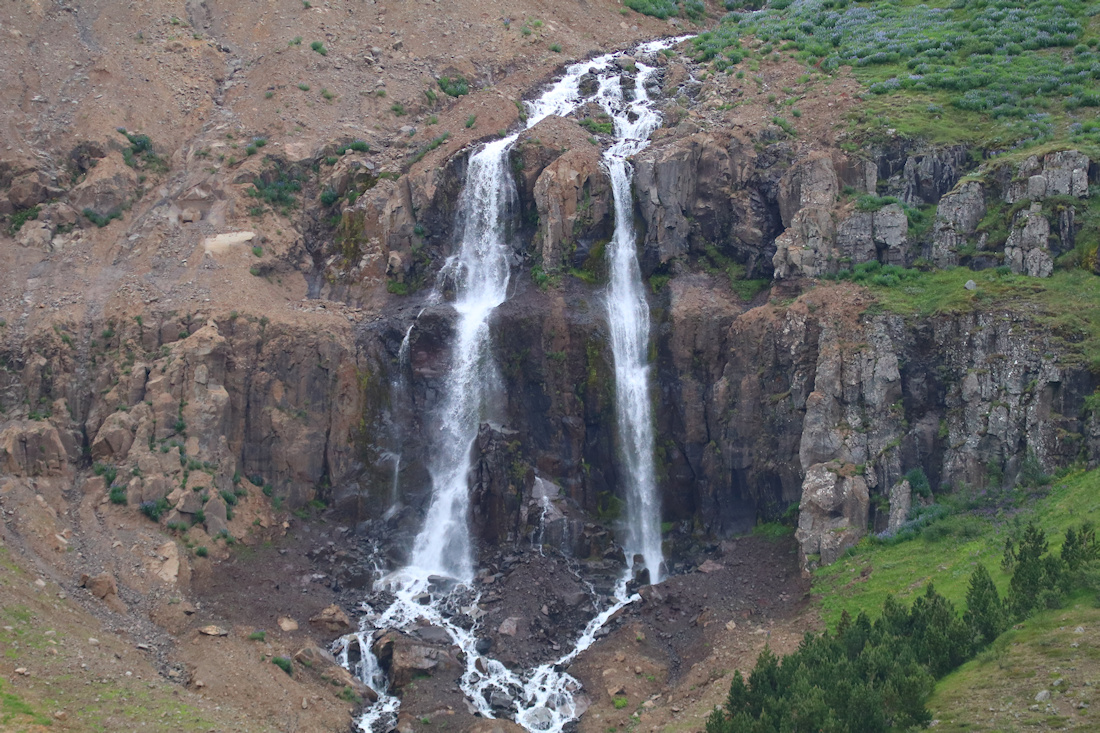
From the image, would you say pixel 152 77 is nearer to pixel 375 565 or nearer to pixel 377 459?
pixel 377 459

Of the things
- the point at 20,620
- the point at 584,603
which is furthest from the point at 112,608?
the point at 584,603

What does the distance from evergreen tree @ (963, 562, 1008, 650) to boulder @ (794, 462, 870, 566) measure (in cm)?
978

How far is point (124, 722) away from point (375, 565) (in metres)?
15.6

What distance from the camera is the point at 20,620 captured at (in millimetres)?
36281

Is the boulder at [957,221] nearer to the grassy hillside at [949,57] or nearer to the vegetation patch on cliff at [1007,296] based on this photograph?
the vegetation patch on cliff at [1007,296]

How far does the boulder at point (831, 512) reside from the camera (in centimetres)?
4344

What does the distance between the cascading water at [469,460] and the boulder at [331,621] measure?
638 mm

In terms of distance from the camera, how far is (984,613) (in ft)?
106

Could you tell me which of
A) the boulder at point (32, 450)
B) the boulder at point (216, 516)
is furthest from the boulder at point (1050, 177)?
the boulder at point (32, 450)

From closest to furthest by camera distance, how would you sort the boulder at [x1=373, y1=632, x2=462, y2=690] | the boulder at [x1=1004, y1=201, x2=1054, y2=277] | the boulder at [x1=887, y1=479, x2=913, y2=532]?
the boulder at [x1=373, y1=632, x2=462, y2=690] → the boulder at [x1=887, y1=479, x2=913, y2=532] → the boulder at [x1=1004, y1=201, x2=1054, y2=277]

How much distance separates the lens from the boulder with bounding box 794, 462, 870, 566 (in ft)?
143

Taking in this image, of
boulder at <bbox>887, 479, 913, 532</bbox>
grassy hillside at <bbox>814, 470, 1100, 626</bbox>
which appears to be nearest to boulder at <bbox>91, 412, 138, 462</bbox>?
grassy hillside at <bbox>814, 470, 1100, 626</bbox>

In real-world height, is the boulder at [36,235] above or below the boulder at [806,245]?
above

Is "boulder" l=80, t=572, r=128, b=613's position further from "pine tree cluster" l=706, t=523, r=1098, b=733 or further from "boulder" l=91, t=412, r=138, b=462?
"pine tree cluster" l=706, t=523, r=1098, b=733
